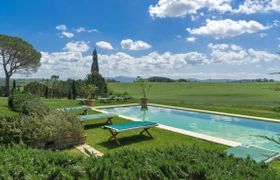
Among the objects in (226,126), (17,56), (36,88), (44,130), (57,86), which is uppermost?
(17,56)

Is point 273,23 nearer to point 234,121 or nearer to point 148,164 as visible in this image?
point 148,164

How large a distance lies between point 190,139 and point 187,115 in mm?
7149

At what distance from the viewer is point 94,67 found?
46.5 metres

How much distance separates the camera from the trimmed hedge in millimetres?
2922

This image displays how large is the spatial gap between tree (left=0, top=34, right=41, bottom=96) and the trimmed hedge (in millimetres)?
30127

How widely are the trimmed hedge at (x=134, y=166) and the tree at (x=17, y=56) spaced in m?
30.1

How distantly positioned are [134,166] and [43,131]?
4.67 metres

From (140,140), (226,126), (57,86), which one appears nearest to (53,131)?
(140,140)

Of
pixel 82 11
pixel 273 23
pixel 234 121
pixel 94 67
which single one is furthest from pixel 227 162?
pixel 94 67

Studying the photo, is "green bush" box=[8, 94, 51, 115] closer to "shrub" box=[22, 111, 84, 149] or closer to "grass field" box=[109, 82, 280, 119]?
"shrub" box=[22, 111, 84, 149]

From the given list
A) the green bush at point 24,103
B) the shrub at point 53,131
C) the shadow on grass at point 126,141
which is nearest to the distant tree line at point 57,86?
the green bush at point 24,103

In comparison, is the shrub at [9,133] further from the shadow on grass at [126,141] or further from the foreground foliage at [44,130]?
the shadow on grass at [126,141]

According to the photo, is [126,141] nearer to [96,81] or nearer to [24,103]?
[24,103]

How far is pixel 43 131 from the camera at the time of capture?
6.99 metres
